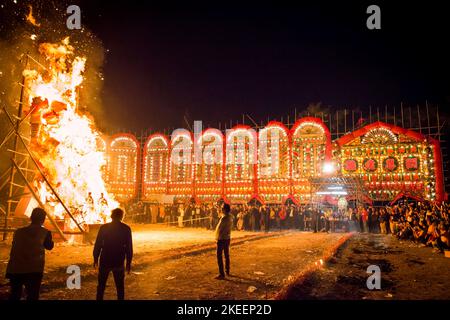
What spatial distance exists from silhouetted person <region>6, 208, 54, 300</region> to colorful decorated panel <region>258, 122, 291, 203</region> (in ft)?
70.6

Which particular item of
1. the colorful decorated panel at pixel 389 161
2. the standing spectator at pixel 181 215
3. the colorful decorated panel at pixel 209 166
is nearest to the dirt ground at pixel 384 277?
the colorful decorated panel at pixel 389 161

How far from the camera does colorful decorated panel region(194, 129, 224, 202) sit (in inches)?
1070

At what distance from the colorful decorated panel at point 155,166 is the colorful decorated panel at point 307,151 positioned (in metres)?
11.9

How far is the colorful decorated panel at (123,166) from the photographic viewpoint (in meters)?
29.1

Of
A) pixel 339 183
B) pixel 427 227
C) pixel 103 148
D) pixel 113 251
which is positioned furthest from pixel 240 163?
pixel 113 251

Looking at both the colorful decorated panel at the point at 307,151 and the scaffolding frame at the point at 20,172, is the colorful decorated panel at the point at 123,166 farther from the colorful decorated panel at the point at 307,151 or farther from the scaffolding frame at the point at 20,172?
the scaffolding frame at the point at 20,172

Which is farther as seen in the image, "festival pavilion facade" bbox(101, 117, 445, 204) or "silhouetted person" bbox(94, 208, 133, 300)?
"festival pavilion facade" bbox(101, 117, 445, 204)

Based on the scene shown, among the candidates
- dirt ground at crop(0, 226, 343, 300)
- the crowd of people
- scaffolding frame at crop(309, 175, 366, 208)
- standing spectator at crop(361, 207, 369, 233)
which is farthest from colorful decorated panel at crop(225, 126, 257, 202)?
dirt ground at crop(0, 226, 343, 300)

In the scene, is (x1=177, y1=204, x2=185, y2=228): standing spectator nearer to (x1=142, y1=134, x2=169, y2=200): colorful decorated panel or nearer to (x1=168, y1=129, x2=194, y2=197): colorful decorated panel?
(x1=168, y1=129, x2=194, y2=197): colorful decorated panel

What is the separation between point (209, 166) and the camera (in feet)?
91.1

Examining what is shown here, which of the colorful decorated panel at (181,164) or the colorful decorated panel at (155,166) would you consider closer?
the colorful decorated panel at (181,164)

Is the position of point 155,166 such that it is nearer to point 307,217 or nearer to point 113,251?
point 307,217

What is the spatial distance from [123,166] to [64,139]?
15.4 meters
